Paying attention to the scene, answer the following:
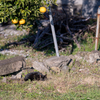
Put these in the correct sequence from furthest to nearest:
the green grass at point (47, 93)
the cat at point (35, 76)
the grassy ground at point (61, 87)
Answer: the cat at point (35, 76) < the grassy ground at point (61, 87) < the green grass at point (47, 93)

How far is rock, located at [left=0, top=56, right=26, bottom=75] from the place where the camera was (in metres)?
4.73

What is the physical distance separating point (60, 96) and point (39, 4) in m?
2.43

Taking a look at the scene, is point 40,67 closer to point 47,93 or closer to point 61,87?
point 61,87

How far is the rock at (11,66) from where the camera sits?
15.5 feet

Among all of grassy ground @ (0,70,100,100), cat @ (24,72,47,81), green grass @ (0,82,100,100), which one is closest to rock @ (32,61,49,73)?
cat @ (24,72,47,81)

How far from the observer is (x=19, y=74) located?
16.4ft

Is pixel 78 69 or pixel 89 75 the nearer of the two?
pixel 89 75

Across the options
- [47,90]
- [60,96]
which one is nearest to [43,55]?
[47,90]

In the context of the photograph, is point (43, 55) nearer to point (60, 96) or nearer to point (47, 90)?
point (47, 90)

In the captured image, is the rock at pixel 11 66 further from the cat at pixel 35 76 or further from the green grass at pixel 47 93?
the green grass at pixel 47 93

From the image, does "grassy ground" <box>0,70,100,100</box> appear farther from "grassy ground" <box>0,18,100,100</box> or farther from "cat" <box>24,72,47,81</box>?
"cat" <box>24,72,47,81</box>

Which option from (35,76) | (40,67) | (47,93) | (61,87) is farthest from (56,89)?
(40,67)

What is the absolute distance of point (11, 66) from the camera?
485 centimetres

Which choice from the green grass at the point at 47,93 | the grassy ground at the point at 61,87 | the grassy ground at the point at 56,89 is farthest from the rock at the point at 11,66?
the green grass at the point at 47,93
